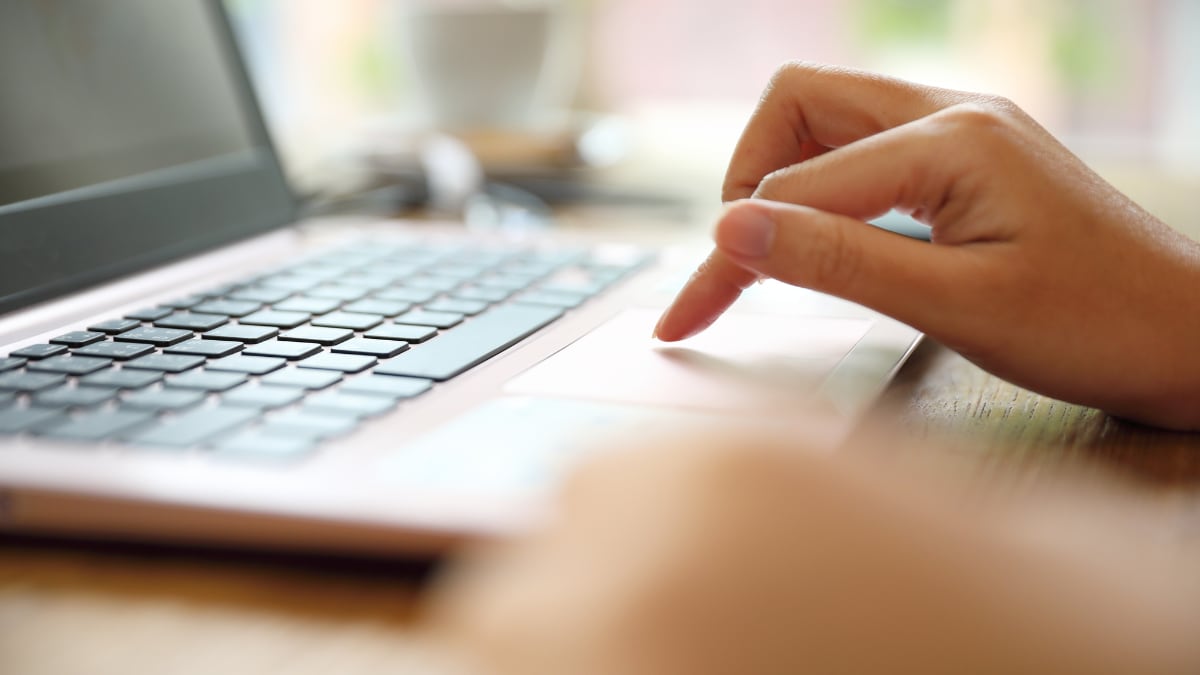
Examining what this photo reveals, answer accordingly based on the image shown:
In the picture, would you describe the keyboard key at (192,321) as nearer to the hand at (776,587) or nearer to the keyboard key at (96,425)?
the keyboard key at (96,425)

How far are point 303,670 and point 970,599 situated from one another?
0.63 feet

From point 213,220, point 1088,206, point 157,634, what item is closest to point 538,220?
point 213,220

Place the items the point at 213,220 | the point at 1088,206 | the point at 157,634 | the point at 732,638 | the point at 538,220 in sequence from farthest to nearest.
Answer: the point at 538,220 < the point at 213,220 < the point at 1088,206 < the point at 157,634 < the point at 732,638

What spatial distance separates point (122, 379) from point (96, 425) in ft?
0.23

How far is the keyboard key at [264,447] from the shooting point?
37cm

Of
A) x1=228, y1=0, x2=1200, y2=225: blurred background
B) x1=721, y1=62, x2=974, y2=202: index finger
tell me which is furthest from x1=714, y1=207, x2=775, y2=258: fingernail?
x1=228, y1=0, x2=1200, y2=225: blurred background

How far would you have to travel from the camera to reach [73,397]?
44 cm

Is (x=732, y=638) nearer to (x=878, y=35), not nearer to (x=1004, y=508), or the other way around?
(x=1004, y=508)

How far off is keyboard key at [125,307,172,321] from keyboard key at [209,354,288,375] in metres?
0.12

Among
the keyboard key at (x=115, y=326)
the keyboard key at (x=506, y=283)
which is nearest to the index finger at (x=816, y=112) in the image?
the keyboard key at (x=506, y=283)

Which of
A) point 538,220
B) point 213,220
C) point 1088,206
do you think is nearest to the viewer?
point 1088,206

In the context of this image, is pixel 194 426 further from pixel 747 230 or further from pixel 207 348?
pixel 747 230

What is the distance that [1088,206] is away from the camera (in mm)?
472

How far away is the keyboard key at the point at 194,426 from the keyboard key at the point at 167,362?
7cm
